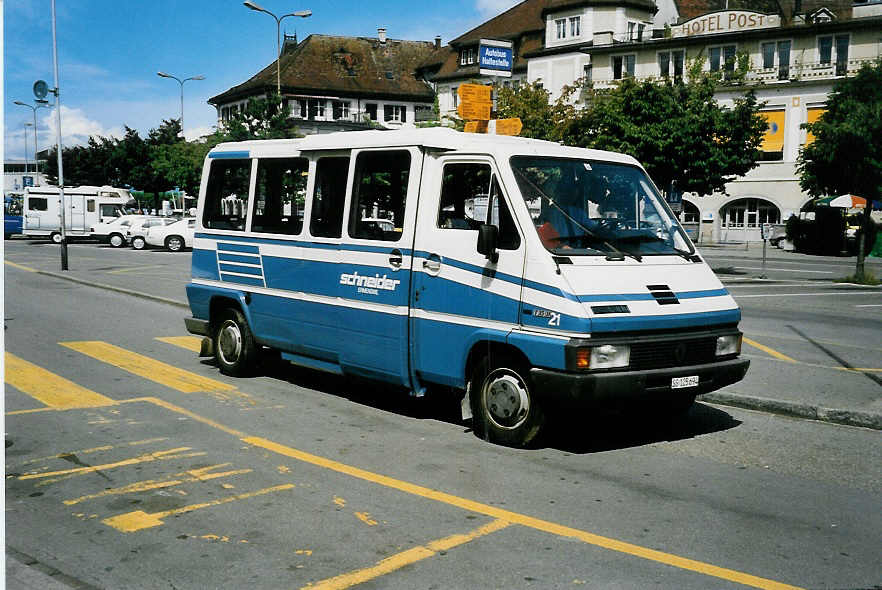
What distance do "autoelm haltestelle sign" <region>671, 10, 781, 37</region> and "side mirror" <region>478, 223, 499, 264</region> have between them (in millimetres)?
53630

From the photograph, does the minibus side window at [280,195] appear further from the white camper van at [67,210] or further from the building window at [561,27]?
the building window at [561,27]

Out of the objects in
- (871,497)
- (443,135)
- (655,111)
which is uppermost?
(655,111)

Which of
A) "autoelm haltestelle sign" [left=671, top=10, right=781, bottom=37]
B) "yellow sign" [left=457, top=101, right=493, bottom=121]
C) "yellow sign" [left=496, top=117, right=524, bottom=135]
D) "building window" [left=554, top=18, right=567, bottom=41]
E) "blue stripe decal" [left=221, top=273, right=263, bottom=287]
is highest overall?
"building window" [left=554, top=18, right=567, bottom=41]

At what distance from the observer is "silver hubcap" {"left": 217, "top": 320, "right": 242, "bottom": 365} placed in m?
10.4

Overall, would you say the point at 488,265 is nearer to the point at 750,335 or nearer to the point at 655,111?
the point at 750,335

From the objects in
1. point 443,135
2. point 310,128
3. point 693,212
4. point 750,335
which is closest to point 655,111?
point 750,335

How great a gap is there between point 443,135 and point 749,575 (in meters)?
4.60

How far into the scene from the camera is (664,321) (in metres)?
7.13

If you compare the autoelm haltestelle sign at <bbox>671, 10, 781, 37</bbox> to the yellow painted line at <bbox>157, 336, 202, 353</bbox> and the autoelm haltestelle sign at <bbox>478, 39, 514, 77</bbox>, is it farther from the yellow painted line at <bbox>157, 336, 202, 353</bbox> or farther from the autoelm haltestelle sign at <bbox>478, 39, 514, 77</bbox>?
the yellow painted line at <bbox>157, 336, 202, 353</bbox>

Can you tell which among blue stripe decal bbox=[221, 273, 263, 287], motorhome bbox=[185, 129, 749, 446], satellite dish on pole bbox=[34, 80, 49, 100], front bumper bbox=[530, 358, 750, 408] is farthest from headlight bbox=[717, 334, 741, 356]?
satellite dish on pole bbox=[34, 80, 49, 100]

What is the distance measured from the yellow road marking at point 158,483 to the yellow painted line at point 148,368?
3255 millimetres

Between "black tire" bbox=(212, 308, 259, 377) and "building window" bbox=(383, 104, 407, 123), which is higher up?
"building window" bbox=(383, 104, 407, 123)

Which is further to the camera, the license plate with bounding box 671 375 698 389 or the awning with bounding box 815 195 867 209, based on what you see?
the awning with bounding box 815 195 867 209

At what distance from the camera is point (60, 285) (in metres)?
22.6
